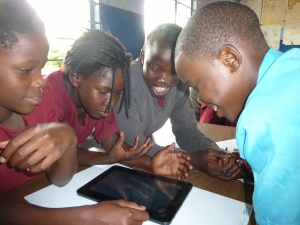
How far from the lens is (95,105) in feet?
3.03

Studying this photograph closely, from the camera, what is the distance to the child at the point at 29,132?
495 mm

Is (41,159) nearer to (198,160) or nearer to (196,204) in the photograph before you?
(196,204)

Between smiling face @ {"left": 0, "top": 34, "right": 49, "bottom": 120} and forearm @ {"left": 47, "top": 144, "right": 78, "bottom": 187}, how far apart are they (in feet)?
0.57

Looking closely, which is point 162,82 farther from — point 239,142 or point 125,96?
point 239,142

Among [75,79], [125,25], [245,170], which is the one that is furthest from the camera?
[125,25]

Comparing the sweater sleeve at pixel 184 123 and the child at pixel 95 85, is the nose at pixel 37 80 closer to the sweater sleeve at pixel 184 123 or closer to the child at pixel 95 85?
the child at pixel 95 85

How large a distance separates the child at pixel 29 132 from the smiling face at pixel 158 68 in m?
0.51

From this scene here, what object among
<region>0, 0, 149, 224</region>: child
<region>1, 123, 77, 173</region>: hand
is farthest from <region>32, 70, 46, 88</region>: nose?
<region>1, 123, 77, 173</region>: hand

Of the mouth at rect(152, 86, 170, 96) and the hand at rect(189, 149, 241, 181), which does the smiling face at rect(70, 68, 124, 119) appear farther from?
the hand at rect(189, 149, 241, 181)

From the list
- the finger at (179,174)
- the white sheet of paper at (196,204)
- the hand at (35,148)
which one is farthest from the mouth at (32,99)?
the finger at (179,174)

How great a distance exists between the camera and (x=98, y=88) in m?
0.89

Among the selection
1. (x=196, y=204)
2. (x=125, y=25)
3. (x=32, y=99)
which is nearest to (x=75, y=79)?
(x=32, y=99)

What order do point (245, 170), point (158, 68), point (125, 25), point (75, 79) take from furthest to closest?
1. point (125, 25)
2. point (158, 68)
3. point (75, 79)
4. point (245, 170)

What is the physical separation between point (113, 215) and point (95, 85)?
52 cm
